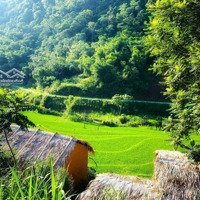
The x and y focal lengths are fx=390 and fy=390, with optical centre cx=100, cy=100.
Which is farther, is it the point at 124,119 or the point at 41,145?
the point at 124,119

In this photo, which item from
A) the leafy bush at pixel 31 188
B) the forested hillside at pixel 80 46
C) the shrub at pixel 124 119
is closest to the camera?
the leafy bush at pixel 31 188

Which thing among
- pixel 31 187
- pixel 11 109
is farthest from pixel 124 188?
pixel 31 187

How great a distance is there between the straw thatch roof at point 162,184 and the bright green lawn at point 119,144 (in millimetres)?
7862

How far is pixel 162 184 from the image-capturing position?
812cm

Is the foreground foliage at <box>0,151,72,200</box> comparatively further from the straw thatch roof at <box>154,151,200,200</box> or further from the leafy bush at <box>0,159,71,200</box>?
the straw thatch roof at <box>154,151,200,200</box>

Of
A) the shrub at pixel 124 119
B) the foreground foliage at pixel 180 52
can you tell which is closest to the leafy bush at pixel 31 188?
the foreground foliage at pixel 180 52

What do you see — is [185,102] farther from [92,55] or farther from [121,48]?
[92,55]

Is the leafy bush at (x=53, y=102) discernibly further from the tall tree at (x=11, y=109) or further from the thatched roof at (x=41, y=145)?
the tall tree at (x=11, y=109)

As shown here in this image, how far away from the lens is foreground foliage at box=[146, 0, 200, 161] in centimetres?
858

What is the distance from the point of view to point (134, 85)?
138ft

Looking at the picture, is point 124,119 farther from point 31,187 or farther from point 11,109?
point 31,187

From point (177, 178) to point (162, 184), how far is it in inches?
14.7

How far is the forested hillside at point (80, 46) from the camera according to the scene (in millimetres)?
42688

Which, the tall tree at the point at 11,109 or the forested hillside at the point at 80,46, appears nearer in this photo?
the tall tree at the point at 11,109
